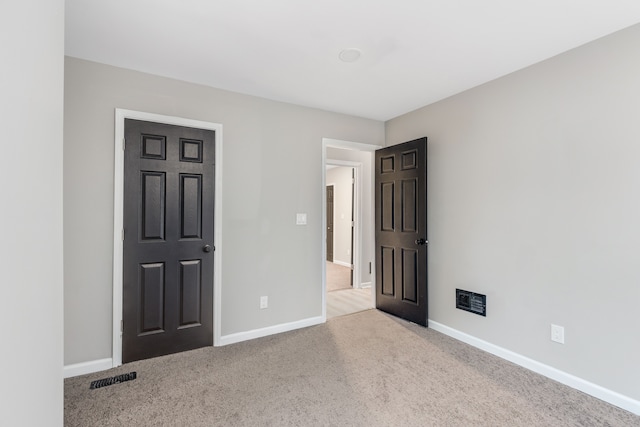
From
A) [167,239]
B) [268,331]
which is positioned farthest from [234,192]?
[268,331]

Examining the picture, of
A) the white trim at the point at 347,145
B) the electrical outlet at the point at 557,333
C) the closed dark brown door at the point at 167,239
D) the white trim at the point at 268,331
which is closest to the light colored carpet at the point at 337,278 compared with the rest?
the white trim at the point at 268,331

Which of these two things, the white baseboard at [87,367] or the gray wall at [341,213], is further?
the gray wall at [341,213]

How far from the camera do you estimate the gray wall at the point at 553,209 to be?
201 centimetres

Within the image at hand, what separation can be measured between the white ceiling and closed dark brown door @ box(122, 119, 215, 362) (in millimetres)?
615

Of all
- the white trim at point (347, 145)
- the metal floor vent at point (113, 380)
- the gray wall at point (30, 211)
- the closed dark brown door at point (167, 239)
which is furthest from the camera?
the white trim at point (347, 145)

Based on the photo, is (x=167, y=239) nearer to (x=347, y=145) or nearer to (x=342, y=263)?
(x=347, y=145)

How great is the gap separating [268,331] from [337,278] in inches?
112

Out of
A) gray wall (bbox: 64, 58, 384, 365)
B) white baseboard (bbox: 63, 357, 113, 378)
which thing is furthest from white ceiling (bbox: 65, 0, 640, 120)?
white baseboard (bbox: 63, 357, 113, 378)

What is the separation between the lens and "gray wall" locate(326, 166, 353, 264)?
22.2ft

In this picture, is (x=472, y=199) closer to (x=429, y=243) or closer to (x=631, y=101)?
(x=429, y=243)

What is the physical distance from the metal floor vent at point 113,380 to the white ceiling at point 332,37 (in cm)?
247

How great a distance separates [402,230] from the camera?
11.7 feet

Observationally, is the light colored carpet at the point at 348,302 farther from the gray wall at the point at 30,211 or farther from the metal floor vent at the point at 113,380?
the gray wall at the point at 30,211

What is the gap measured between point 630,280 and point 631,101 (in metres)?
1.17
